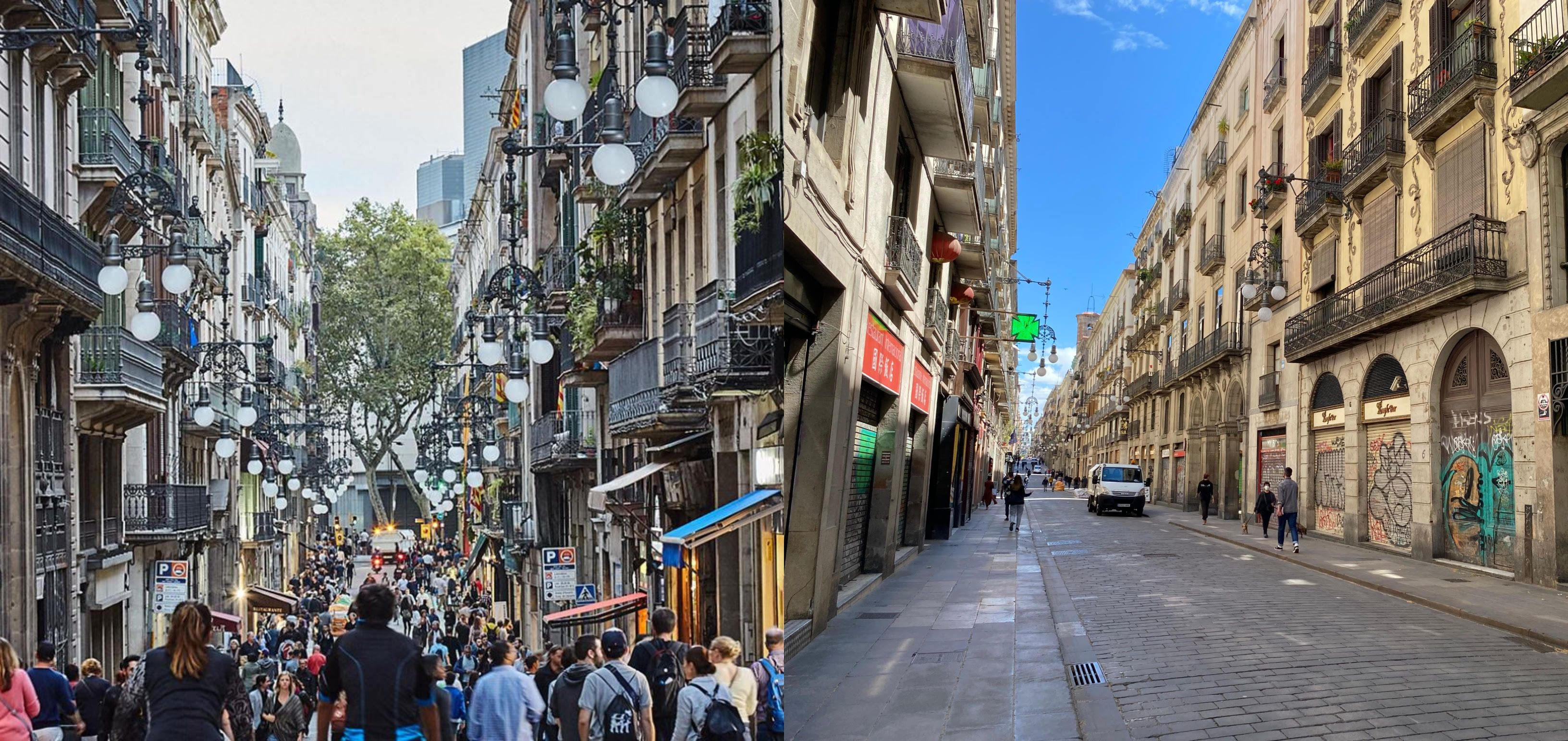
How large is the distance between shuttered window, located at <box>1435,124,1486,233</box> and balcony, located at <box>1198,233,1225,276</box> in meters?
20.2

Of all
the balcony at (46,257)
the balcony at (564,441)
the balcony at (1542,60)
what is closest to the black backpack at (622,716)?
the balcony at (564,441)

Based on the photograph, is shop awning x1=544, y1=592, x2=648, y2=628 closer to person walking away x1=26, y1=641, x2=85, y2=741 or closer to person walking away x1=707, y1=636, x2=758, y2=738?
person walking away x1=707, y1=636, x2=758, y2=738

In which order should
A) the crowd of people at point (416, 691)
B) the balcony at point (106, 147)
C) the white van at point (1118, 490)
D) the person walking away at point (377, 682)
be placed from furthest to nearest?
1. the white van at point (1118, 490)
2. the balcony at point (106, 147)
3. the person walking away at point (377, 682)
4. the crowd of people at point (416, 691)

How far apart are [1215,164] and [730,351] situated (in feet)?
139

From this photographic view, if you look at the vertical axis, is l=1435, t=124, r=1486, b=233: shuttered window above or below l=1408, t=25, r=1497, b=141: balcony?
below

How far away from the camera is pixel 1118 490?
41.9 meters

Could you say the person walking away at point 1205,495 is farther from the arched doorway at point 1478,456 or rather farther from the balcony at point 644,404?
the balcony at point 644,404

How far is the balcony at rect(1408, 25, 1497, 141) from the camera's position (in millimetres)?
18859

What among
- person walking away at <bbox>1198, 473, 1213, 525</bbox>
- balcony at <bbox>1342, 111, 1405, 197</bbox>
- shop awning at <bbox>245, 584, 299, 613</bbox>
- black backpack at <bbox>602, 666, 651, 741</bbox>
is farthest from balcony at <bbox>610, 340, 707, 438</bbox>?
person walking away at <bbox>1198, 473, 1213, 525</bbox>

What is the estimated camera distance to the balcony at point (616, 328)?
3428mm

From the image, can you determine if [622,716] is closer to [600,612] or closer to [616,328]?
[600,612]

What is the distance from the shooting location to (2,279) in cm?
793

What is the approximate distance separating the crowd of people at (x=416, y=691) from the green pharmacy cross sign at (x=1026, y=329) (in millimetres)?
19306

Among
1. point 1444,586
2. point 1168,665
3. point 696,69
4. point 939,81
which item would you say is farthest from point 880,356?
point 1444,586
